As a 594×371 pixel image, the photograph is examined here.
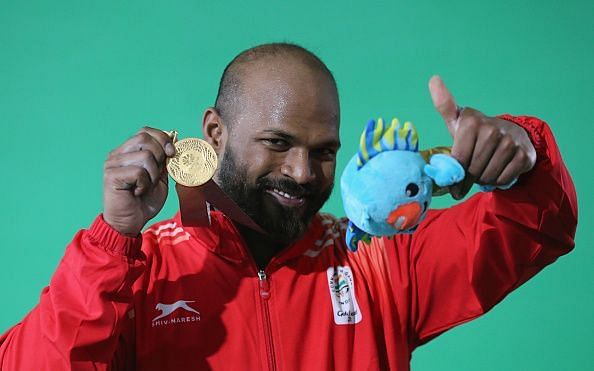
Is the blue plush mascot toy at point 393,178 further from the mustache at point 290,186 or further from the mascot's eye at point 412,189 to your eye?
the mustache at point 290,186

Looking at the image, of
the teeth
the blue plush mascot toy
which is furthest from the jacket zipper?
Result: the blue plush mascot toy

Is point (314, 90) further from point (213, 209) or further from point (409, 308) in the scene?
point (409, 308)

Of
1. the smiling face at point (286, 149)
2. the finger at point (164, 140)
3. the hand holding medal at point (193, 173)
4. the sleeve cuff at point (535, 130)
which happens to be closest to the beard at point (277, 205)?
the smiling face at point (286, 149)

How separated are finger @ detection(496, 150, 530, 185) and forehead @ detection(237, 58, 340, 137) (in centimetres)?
35

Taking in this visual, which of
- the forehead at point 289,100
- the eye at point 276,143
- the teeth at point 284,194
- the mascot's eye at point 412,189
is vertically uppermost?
the forehead at point 289,100

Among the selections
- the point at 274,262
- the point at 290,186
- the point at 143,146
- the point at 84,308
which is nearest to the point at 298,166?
the point at 290,186

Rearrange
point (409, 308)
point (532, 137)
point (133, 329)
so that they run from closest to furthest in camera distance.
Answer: point (532, 137) < point (133, 329) < point (409, 308)

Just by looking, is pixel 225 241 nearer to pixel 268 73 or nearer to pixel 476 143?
pixel 268 73

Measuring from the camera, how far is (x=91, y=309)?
2.47ft

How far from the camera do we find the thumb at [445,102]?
2.07 ft

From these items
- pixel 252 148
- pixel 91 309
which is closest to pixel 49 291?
pixel 91 309

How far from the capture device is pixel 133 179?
30.1 inches

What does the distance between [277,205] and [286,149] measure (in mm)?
81

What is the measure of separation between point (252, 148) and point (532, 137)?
42 centimetres
